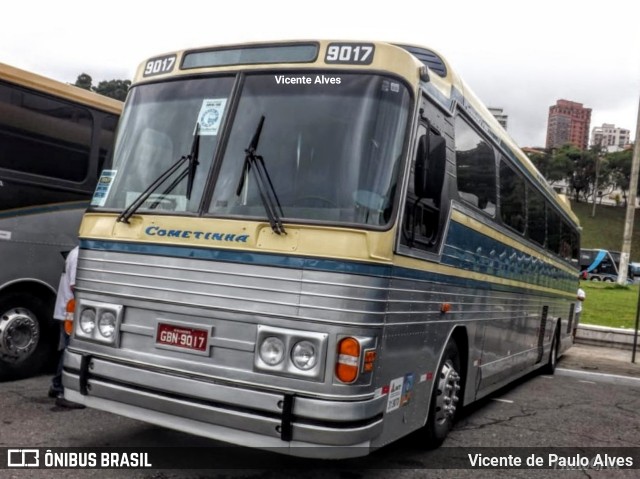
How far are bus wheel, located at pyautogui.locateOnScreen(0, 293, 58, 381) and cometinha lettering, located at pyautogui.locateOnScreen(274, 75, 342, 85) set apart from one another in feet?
14.5

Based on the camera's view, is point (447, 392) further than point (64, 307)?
No

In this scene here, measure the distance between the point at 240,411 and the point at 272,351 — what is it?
1.41ft

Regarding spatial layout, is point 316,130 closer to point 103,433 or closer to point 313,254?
point 313,254

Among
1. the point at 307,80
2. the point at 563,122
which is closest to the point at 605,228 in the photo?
the point at 307,80

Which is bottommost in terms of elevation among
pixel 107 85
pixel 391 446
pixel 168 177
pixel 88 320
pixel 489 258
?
pixel 391 446

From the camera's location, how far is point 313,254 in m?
4.30

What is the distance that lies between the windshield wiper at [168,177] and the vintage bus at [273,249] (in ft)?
0.04

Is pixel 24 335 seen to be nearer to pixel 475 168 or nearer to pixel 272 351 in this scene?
pixel 272 351

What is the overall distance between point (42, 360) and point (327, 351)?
195 inches

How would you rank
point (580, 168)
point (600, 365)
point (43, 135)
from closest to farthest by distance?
point (43, 135) < point (600, 365) < point (580, 168)

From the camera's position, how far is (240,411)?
14.2ft

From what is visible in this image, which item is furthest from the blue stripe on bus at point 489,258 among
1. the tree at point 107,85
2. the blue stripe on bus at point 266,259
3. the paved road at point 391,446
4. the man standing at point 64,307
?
the tree at point 107,85

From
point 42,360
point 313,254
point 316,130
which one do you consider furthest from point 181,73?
point 42,360

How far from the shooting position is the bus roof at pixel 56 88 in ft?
24.6
